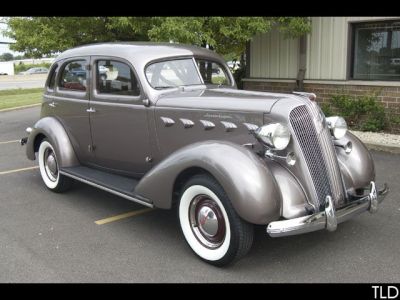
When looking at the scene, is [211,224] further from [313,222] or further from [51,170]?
[51,170]

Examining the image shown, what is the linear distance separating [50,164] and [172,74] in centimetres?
224

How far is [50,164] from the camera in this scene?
6.16m

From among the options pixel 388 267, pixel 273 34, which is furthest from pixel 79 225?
pixel 273 34

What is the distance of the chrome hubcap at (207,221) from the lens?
3.90m

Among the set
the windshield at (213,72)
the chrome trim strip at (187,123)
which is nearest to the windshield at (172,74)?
the windshield at (213,72)

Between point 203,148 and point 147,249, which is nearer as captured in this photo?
point 203,148

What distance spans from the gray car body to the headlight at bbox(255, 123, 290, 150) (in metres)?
0.12

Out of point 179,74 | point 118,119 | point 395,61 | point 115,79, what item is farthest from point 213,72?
point 395,61

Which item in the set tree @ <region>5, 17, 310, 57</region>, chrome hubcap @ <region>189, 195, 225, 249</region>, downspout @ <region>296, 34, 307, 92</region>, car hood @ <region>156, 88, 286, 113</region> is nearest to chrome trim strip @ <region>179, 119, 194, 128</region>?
car hood @ <region>156, 88, 286, 113</region>

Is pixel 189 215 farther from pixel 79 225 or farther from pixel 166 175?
pixel 79 225

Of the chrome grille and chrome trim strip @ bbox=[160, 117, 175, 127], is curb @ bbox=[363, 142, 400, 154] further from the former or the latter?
chrome trim strip @ bbox=[160, 117, 175, 127]

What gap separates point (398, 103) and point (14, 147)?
7778 mm

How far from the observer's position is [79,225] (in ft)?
16.2

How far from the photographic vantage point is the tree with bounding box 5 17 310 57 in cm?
857
